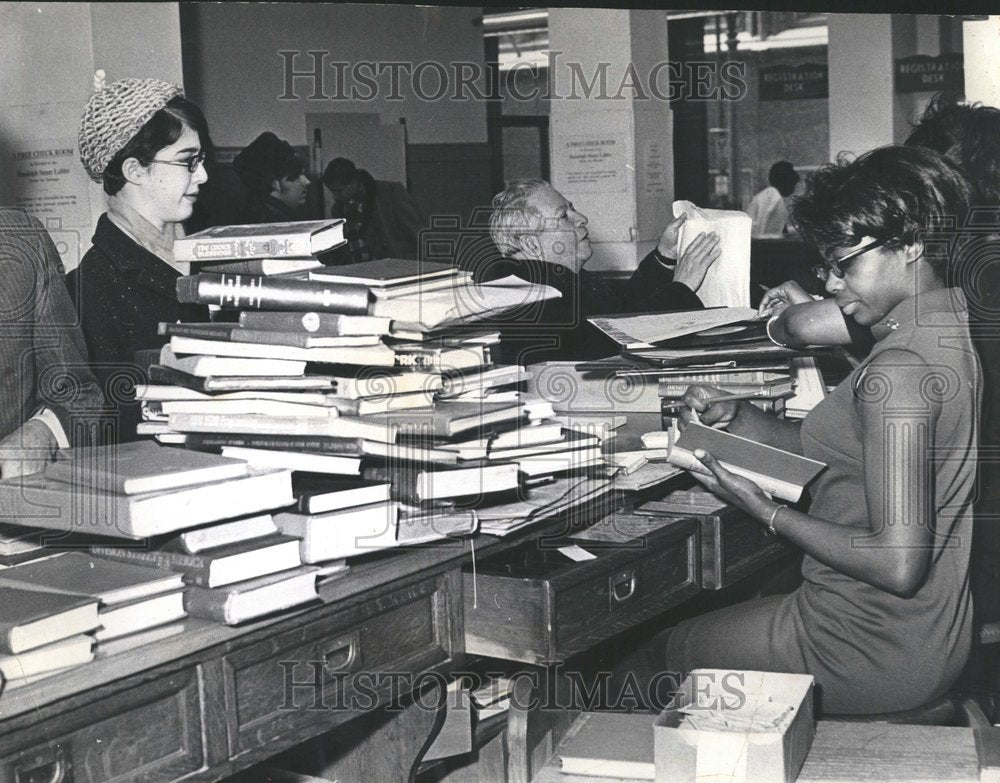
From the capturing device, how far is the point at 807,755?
1516 millimetres

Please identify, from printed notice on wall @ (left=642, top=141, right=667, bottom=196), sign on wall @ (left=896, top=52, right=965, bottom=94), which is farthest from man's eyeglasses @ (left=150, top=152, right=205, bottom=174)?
sign on wall @ (left=896, top=52, right=965, bottom=94)

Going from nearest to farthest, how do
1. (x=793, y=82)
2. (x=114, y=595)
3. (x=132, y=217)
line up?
(x=114, y=595) < (x=132, y=217) < (x=793, y=82)

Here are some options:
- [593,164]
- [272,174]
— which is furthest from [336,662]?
[593,164]

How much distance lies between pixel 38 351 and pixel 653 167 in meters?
3.75

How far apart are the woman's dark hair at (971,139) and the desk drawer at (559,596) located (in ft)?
4.03

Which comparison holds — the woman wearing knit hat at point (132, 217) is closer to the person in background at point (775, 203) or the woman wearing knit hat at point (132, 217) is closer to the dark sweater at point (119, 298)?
the dark sweater at point (119, 298)

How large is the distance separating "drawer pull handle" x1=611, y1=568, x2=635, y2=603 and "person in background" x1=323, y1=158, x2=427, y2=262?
11.3 ft

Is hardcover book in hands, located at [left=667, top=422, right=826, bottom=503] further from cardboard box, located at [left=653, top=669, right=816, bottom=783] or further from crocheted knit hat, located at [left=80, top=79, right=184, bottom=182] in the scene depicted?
crocheted knit hat, located at [left=80, top=79, right=184, bottom=182]

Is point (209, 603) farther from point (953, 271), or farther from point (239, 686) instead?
point (953, 271)

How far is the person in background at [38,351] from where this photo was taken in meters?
1.79

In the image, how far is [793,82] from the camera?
11164mm

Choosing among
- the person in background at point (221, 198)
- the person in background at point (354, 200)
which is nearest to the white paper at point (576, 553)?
the person in background at point (221, 198)

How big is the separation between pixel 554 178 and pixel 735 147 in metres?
7.18

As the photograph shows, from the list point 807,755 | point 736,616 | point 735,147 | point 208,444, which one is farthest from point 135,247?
point 735,147
